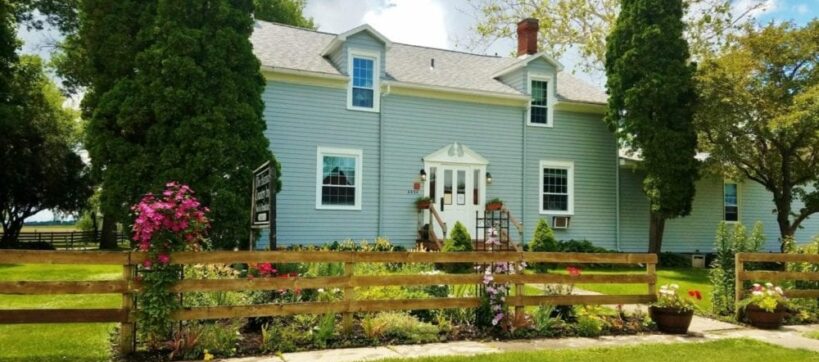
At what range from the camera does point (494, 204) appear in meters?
17.6

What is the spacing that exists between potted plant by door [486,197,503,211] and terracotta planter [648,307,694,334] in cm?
944

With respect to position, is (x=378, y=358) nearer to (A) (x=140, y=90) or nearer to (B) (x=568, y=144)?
(A) (x=140, y=90)

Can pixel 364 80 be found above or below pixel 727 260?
above

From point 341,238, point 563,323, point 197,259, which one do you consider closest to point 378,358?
point 197,259

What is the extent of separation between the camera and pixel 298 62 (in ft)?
53.3

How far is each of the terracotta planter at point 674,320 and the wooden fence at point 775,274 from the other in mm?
1608

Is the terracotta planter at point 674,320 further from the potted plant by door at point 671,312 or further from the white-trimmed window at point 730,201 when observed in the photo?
the white-trimmed window at point 730,201

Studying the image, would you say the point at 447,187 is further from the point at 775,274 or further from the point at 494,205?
the point at 775,274

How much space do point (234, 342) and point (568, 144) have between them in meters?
14.9

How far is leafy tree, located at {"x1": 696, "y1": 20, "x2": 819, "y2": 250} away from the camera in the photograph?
16.8 meters

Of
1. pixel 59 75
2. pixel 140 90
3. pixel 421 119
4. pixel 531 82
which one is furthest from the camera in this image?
pixel 59 75

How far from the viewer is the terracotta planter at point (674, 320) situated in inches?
304

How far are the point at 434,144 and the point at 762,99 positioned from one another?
9.23 meters

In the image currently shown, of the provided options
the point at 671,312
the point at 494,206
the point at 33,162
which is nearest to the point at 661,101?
the point at 494,206
